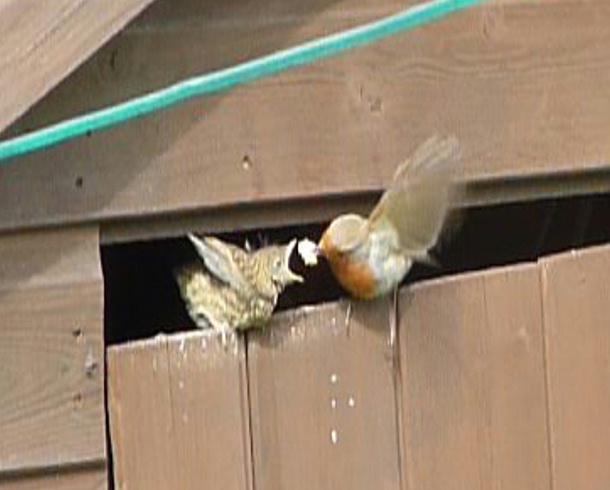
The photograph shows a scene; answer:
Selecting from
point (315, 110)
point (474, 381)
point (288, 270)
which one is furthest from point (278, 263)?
point (474, 381)

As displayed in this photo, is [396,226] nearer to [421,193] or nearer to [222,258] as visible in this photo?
[421,193]

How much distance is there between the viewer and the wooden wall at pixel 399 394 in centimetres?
166

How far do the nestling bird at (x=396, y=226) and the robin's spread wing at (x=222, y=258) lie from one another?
0.24ft

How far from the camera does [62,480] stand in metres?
1.62

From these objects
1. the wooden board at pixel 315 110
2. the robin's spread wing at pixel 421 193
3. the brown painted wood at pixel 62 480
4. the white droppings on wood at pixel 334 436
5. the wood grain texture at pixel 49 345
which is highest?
the wooden board at pixel 315 110

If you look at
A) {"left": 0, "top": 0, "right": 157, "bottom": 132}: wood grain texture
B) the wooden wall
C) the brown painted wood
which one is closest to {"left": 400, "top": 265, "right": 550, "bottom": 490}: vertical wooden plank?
the wooden wall

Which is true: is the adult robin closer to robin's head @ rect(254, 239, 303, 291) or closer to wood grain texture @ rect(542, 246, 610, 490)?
robin's head @ rect(254, 239, 303, 291)

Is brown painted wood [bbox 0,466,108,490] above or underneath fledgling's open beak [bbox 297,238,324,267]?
underneath

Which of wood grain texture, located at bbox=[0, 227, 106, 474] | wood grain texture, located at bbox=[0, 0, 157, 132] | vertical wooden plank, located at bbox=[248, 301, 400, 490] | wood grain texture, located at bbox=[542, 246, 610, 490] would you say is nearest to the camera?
wood grain texture, located at bbox=[0, 0, 157, 132]

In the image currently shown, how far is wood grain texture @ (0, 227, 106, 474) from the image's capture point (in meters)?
1.58

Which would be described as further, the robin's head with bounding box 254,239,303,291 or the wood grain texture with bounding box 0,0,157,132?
the robin's head with bounding box 254,239,303,291

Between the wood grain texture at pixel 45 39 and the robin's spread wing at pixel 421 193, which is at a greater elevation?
the wood grain texture at pixel 45 39

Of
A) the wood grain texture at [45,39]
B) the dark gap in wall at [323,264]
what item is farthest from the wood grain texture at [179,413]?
the wood grain texture at [45,39]

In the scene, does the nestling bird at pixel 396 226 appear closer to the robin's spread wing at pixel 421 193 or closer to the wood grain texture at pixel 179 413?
the robin's spread wing at pixel 421 193
